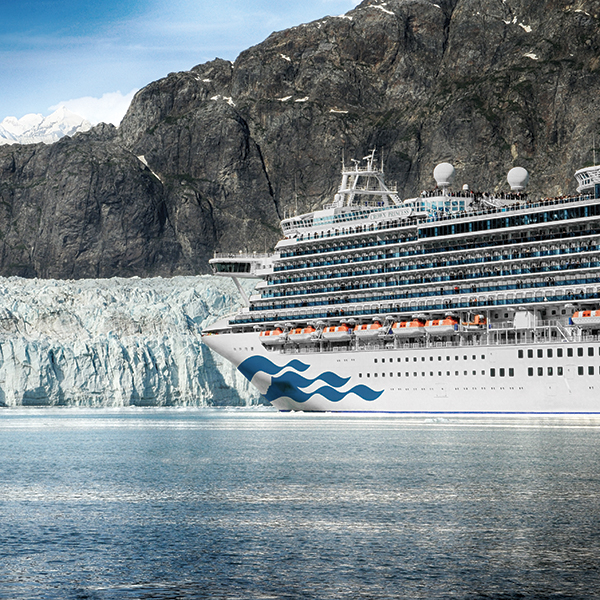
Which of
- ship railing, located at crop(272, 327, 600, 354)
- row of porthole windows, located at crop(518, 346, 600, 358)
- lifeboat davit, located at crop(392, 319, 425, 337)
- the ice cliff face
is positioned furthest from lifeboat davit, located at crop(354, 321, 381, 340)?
the ice cliff face

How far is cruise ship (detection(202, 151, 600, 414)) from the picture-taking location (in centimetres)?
4675

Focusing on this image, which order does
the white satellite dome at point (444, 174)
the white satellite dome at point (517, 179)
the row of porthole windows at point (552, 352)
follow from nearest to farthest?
the row of porthole windows at point (552, 352) < the white satellite dome at point (444, 174) < the white satellite dome at point (517, 179)

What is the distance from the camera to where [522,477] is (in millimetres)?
23625

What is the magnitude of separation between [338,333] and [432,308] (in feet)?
17.4

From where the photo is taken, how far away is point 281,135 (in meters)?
126

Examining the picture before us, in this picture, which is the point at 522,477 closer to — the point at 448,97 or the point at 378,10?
the point at 448,97

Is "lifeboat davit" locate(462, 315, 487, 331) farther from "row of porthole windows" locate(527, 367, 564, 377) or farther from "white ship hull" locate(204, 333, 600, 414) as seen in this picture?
"row of porthole windows" locate(527, 367, 564, 377)

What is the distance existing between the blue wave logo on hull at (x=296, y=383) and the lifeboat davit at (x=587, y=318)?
34.7 feet

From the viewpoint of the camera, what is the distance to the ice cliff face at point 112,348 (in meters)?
64.2

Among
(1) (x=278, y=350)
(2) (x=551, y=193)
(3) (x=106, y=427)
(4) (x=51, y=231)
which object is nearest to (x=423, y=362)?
(1) (x=278, y=350)

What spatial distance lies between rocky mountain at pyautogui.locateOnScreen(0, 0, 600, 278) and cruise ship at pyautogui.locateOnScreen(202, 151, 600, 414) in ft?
177

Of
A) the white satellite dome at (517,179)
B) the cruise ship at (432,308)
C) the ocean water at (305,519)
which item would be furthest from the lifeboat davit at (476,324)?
the ocean water at (305,519)

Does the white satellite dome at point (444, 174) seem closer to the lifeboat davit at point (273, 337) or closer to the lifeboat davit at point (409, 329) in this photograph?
the lifeboat davit at point (409, 329)

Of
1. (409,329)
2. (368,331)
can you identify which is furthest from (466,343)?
(368,331)
